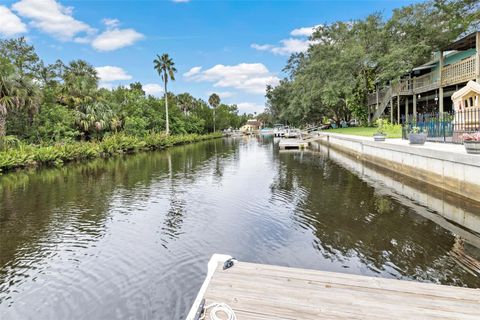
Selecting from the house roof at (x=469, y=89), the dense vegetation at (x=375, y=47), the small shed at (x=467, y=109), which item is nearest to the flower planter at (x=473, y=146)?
the small shed at (x=467, y=109)

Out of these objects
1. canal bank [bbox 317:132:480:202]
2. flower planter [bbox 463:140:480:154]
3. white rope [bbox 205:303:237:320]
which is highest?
flower planter [bbox 463:140:480:154]

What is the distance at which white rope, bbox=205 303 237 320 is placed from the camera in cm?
285

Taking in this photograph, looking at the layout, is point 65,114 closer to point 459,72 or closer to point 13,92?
point 13,92

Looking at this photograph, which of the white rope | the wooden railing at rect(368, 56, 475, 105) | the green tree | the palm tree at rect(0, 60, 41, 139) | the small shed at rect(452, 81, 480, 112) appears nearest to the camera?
the white rope

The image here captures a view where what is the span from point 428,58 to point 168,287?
3496 cm

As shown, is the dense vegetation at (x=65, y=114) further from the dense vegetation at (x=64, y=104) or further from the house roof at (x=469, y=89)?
the house roof at (x=469, y=89)

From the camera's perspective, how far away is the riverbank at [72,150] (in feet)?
64.3

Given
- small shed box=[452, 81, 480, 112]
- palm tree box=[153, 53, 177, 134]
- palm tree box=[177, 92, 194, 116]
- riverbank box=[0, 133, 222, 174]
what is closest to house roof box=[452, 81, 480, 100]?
small shed box=[452, 81, 480, 112]

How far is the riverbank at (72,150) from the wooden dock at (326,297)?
19984 millimetres

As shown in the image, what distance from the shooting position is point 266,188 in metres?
12.8

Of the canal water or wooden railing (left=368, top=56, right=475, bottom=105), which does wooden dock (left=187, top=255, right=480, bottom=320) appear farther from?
wooden railing (left=368, top=56, right=475, bottom=105)

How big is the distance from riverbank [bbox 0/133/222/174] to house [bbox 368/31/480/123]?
25.1 m

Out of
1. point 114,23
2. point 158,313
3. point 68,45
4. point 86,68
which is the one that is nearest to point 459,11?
point 114,23

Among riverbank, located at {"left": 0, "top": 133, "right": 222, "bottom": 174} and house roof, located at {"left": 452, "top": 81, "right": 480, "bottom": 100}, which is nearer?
house roof, located at {"left": 452, "top": 81, "right": 480, "bottom": 100}
